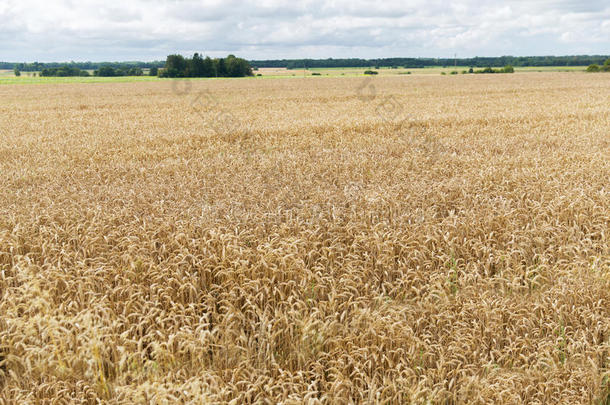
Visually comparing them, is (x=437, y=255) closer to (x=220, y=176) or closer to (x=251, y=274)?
(x=251, y=274)

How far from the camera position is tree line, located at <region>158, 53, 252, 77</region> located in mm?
95625

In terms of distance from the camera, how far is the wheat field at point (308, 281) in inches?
140

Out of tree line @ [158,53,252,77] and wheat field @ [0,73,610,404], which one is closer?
wheat field @ [0,73,610,404]

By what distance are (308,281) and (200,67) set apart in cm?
9947

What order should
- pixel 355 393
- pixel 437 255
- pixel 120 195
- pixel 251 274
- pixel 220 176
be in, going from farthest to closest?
pixel 220 176, pixel 120 195, pixel 437 255, pixel 251 274, pixel 355 393

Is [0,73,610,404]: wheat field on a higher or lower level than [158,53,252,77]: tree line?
lower

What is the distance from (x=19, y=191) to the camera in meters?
Answer: 7.88

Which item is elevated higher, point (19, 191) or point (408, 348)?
point (19, 191)

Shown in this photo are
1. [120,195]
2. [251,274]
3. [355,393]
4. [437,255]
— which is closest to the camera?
[355,393]

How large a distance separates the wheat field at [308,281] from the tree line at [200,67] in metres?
91.0

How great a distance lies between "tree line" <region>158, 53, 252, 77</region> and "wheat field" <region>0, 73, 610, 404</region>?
298 feet

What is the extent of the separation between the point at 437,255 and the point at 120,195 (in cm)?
541

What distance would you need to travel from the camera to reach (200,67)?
96.4m

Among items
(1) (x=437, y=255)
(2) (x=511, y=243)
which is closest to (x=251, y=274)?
(1) (x=437, y=255)
